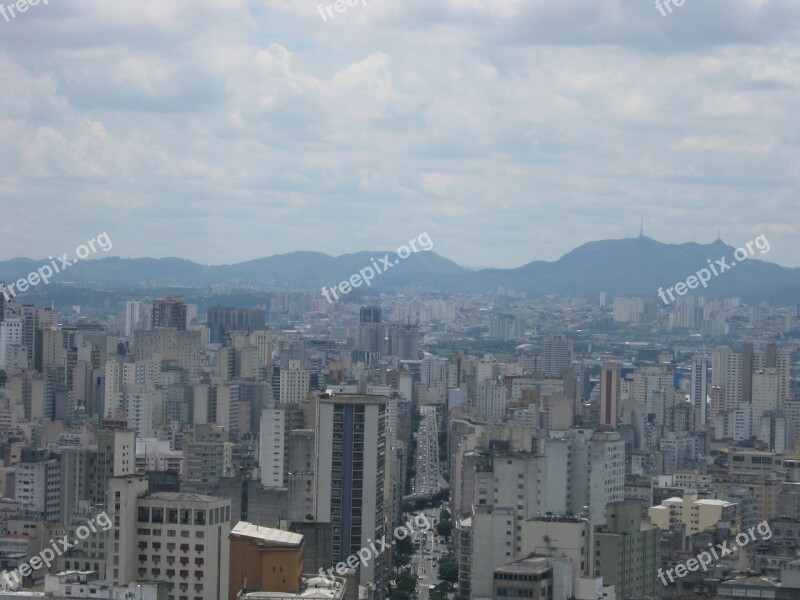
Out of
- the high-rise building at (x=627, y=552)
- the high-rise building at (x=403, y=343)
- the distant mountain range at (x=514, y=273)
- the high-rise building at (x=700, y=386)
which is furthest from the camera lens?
the distant mountain range at (x=514, y=273)

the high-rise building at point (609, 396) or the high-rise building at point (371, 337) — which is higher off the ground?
the high-rise building at point (371, 337)

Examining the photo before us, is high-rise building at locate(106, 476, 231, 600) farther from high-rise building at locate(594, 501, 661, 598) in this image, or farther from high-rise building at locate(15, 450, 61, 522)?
high-rise building at locate(15, 450, 61, 522)

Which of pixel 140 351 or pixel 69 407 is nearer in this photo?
pixel 69 407

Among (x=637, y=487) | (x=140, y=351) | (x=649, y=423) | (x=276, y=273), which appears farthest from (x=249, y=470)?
(x=276, y=273)

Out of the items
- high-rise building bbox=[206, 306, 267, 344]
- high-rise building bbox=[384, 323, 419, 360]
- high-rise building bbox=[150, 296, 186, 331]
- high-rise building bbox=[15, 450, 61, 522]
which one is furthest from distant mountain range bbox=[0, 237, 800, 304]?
high-rise building bbox=[15, 450, 61, 522]

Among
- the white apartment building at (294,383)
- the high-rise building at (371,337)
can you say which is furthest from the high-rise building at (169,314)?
the white apartment building at (294,383)

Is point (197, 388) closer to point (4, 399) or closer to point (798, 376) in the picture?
point (4, 399)

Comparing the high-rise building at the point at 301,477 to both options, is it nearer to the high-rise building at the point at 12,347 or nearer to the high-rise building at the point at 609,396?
the high-rise building at the point at 609,396
